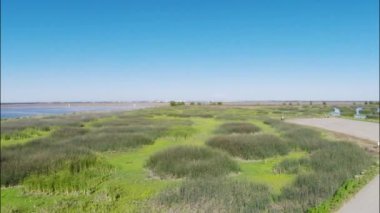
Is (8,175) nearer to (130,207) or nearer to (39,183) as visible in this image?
(39,183)

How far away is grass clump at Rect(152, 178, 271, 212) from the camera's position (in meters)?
8.79

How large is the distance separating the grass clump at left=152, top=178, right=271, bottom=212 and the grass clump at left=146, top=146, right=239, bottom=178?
89.9 inches

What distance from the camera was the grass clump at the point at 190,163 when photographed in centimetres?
1366

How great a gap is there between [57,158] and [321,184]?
1175 centimetres

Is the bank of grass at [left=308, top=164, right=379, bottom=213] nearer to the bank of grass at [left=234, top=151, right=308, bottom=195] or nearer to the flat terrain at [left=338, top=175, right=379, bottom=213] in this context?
the flat terrain at [left=338, top=175, right=379, bottom=213]

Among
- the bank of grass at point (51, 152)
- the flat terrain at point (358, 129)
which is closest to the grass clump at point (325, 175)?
the flat terrain at point (358, 129)

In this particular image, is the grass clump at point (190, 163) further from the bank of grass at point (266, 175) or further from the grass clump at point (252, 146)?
the grass clump at point (252, 146)

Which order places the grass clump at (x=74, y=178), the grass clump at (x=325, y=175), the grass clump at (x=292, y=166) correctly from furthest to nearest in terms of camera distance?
the grass clump at (x=292, y=166) < the grass clump at (x=74, y=178) < the grass clump at (x=325, y=175)

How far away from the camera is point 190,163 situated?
47.6 ft

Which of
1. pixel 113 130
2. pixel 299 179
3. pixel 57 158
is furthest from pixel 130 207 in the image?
pixel 113 130

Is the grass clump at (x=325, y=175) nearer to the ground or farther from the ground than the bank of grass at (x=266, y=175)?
farther from the ground

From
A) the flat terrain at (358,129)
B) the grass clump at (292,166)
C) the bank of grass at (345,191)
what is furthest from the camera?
the flat terrain at (358,129)

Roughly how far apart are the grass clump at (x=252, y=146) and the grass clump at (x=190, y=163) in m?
2.30

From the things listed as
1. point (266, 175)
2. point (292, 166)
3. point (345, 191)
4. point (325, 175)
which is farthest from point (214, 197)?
point (292, 166)
